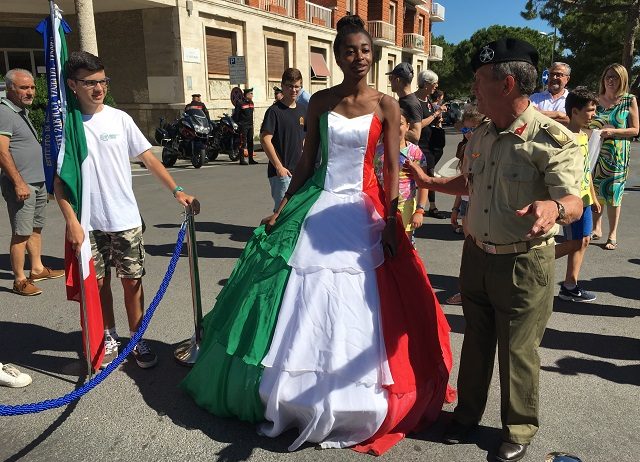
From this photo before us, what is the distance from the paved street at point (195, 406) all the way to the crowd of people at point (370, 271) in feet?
0.41

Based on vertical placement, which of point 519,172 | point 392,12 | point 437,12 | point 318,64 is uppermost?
point 437,12

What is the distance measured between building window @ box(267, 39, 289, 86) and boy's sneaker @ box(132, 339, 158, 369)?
2134 cm

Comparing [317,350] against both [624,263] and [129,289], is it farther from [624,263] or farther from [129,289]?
[624,263]

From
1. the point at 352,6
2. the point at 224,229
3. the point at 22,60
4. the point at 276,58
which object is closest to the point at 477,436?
the point at 224,229

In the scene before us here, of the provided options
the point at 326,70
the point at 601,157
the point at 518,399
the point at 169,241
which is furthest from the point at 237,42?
the point at 518,399

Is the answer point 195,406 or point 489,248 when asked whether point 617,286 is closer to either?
point 489,248

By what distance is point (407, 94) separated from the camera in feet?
19.8

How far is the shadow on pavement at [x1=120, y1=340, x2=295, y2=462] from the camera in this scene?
275cm

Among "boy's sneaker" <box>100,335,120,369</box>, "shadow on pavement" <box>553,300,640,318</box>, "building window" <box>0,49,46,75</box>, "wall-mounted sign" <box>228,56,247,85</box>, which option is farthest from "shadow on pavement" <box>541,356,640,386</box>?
"building window" <box>0,49,46,75</box>

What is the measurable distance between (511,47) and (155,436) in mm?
2684

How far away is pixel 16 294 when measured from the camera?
16.3 feet

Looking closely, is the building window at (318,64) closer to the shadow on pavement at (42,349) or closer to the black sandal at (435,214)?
the black sandal at (435,214)

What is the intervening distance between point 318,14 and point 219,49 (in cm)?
950

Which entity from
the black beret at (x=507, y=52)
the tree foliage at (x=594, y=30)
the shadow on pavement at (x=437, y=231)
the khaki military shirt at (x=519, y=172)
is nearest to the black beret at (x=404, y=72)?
the shadow on pavement at (x=437, y=231)
